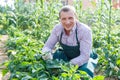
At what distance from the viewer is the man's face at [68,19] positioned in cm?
338

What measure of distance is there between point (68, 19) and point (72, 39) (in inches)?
10.9

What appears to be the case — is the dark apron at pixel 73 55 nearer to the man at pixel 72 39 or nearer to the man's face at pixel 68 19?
the man at pixel 72 39

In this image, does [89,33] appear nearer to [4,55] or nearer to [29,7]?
[4,55]

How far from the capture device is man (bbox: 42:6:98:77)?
11.1ft

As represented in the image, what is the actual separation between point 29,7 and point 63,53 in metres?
6.62

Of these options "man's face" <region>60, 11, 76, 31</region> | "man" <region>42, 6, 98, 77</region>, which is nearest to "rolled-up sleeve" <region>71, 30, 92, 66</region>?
"man" <region>42, 6, 98, 77</region>

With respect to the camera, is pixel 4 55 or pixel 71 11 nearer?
pixel 71 11

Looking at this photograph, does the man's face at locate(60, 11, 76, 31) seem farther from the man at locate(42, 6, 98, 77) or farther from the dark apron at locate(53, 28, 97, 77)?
the dark apron at locate(53, 28, 97, 77)

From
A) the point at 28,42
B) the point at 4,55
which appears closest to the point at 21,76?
the point at 28,42

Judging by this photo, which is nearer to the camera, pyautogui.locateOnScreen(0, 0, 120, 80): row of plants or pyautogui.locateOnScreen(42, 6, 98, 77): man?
pyautogui.locateOnScreen(0, 0, 120, 80): row of plants

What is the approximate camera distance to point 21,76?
3.04 m

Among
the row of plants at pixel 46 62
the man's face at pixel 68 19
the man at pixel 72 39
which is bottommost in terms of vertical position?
the row of plants at pixel 46 62

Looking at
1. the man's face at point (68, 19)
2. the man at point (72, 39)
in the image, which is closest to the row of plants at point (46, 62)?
the man at point (72, 39)

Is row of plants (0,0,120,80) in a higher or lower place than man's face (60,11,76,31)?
lower
